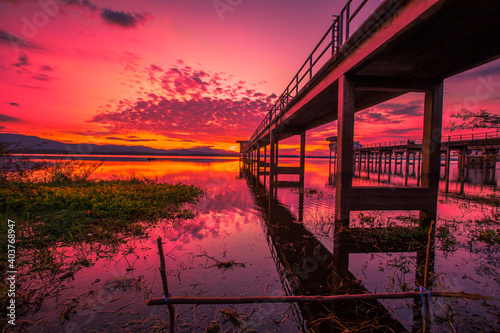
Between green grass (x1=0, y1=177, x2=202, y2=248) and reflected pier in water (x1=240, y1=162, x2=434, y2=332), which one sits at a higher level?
green grass (x1=0, y1=177, x2=202, y2=248)

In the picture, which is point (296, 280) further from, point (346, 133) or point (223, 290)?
point (346, 133)

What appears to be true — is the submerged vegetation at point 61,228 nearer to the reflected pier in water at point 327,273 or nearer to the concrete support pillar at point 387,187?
the reflected pier in water at point 327,273

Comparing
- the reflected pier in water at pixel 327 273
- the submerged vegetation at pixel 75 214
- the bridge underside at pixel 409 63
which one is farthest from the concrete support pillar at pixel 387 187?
the submerged vegetation at pixel 75 214

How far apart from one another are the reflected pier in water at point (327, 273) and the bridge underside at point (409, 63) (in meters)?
1.62

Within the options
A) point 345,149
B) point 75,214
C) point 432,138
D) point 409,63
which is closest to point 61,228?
point 75,214

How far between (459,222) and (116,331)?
9.92 m

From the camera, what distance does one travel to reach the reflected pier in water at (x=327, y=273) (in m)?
2.49

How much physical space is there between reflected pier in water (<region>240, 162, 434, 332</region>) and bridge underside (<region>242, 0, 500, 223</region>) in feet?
5.31

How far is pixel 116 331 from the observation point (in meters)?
2.27

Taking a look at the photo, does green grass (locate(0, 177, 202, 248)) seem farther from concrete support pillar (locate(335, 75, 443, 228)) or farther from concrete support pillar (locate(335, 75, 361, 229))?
concrete support pillar (locate(335, 75, 443, 228))

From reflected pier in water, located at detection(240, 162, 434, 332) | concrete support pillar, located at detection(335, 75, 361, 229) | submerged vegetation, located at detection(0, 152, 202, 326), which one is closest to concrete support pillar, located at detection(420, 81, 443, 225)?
concrete support pillar, located at detection(335, 75, 361, 229)

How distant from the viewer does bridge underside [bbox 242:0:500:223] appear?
414 centimetres

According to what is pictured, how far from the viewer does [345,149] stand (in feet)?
21.4

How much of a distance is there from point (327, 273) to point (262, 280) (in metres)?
1.29
